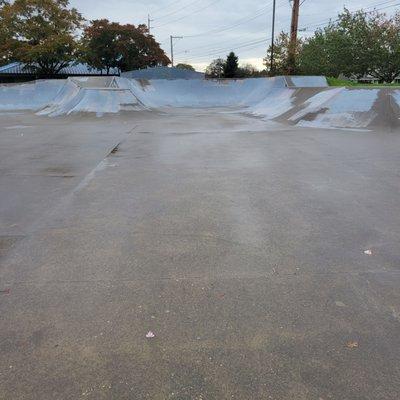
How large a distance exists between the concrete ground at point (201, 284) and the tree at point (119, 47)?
126ft

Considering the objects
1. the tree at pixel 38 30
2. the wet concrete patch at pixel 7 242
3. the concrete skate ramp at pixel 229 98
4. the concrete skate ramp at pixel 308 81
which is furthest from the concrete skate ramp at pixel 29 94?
the wet concrete patch at pixel 7 242

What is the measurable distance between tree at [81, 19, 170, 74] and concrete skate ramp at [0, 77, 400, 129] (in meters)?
14.2

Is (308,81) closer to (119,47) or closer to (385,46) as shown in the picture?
(385,46)

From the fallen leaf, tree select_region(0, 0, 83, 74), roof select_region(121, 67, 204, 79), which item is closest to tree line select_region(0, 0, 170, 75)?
tree select_region(0, 0, 83, 74)

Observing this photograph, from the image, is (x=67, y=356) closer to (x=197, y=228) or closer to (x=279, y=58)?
(x=197, y=228)

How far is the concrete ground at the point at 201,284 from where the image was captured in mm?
2521

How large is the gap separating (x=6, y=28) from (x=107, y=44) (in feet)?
32.6

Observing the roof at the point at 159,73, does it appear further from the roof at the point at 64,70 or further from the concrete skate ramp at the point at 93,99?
the concrete skate ramp at the point at 93,99

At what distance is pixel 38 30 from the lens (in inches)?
1453

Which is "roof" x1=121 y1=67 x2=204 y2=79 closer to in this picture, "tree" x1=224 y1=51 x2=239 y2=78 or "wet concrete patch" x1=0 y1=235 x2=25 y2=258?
"tree" x1=224 y1=51 x2=239 y2=78

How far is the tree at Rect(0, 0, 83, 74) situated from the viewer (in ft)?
119

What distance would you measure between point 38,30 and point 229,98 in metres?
19.6

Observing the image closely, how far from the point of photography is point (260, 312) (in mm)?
3205

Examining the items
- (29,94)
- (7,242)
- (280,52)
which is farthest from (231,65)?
(7,242)
